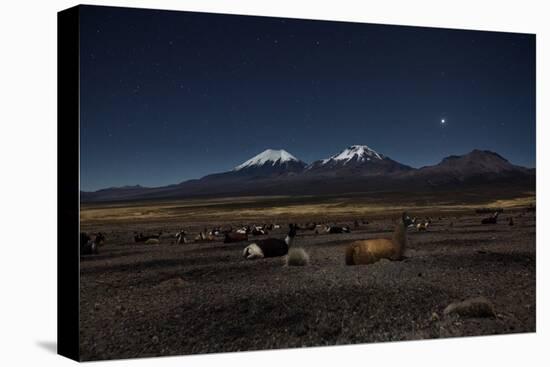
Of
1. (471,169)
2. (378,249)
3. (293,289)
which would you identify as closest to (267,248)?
(293,289)

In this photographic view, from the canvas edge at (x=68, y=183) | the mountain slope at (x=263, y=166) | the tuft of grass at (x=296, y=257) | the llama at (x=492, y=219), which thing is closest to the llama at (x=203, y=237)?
the mountain slope at (x=263, y=166)

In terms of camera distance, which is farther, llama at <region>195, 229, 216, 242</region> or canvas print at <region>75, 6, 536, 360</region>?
llama at <region>195, 229, 216, 242</region>

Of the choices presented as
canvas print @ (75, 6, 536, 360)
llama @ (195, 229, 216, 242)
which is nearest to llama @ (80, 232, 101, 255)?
canvas print @ (75, 6, 536, 360)

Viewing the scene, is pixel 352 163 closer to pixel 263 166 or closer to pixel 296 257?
pixel 263 166

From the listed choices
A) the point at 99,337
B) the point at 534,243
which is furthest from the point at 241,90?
the point at 534,243

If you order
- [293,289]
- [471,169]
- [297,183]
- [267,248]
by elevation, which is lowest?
[293,289]

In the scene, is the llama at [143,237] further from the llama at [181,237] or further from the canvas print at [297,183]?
the llama at [181,237]

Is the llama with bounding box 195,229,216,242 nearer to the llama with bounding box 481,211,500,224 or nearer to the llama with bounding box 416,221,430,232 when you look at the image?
the llama with bounding box 416,221,430,232
